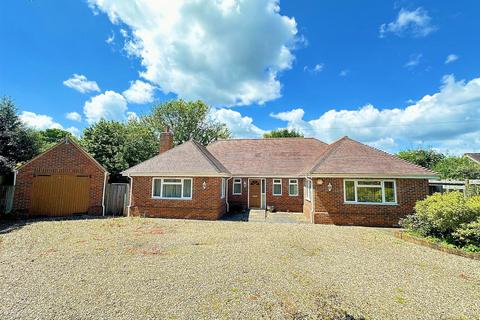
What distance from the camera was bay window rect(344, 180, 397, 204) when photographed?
38.1 ft

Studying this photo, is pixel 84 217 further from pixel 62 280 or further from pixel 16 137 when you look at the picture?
pixel 62 280

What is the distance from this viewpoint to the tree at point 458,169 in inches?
732

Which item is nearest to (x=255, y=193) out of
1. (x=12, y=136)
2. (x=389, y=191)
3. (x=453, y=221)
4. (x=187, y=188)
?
(x=187, y=188)

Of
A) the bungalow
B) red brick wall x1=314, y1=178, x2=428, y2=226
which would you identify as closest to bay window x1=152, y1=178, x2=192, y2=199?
the bungalow

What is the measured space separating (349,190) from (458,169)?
47.8 ft

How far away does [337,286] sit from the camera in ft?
16.3

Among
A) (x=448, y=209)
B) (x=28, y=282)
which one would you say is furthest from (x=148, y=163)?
(x=448, y=209)

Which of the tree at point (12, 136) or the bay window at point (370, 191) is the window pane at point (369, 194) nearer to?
Answer: the bay window at point (370, 191)

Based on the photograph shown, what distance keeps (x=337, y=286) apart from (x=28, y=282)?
21.3 feet

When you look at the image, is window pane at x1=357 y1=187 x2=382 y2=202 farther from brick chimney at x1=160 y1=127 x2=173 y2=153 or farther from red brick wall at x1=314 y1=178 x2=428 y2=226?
brick chimney at x1=160 y1=127 x2=173 y2=153

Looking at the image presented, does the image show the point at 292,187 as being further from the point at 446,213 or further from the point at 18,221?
the point at 18,221

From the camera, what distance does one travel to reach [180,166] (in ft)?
45.3

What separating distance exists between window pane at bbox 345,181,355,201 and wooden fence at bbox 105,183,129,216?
40.5ft

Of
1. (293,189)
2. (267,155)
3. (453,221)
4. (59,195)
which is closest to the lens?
(453,221)
